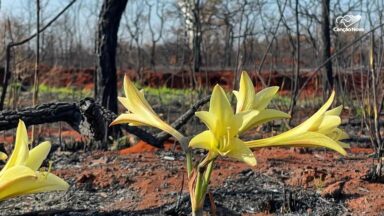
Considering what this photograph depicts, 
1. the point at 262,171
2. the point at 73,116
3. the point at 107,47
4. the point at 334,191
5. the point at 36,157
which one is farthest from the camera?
the point at 107,47

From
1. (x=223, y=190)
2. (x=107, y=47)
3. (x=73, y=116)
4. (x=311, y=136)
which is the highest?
(x=107, y=47)

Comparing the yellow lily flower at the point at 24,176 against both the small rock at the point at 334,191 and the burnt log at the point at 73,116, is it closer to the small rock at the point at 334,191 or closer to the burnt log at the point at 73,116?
the burnt log at the point at 73,116

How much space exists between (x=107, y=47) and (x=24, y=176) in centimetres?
472

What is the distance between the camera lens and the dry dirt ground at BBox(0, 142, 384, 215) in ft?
8.91

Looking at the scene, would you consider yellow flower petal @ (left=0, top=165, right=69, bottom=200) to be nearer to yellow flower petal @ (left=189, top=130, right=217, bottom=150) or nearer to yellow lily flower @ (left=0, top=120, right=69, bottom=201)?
yellow lily flower @ (left=0, top=120, right=69, bottom=201)

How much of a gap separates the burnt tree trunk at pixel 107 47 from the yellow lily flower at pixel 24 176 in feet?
14.7

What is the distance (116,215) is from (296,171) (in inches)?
41.7

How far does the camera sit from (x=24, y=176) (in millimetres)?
808

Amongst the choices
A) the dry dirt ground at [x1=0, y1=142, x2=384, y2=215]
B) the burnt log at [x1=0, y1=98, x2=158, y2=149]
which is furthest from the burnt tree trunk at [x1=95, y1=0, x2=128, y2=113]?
the burnt log at [x1=0, y1=98, x2=158, y2=149]

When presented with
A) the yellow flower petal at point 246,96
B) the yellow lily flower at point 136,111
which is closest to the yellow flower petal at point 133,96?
the yellow lily flower at point 136,111

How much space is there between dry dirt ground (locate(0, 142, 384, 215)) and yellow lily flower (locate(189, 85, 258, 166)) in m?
1.42

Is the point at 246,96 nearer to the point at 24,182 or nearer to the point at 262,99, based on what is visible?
the point at 262,99

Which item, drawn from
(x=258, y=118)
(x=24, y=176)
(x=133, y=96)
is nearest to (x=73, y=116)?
(x=133, y=96)

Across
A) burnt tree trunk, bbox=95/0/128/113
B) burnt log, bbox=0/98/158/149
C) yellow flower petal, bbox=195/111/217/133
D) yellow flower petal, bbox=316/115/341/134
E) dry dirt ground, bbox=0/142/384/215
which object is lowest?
dry dirt ground, bbox=0/142/384/215
